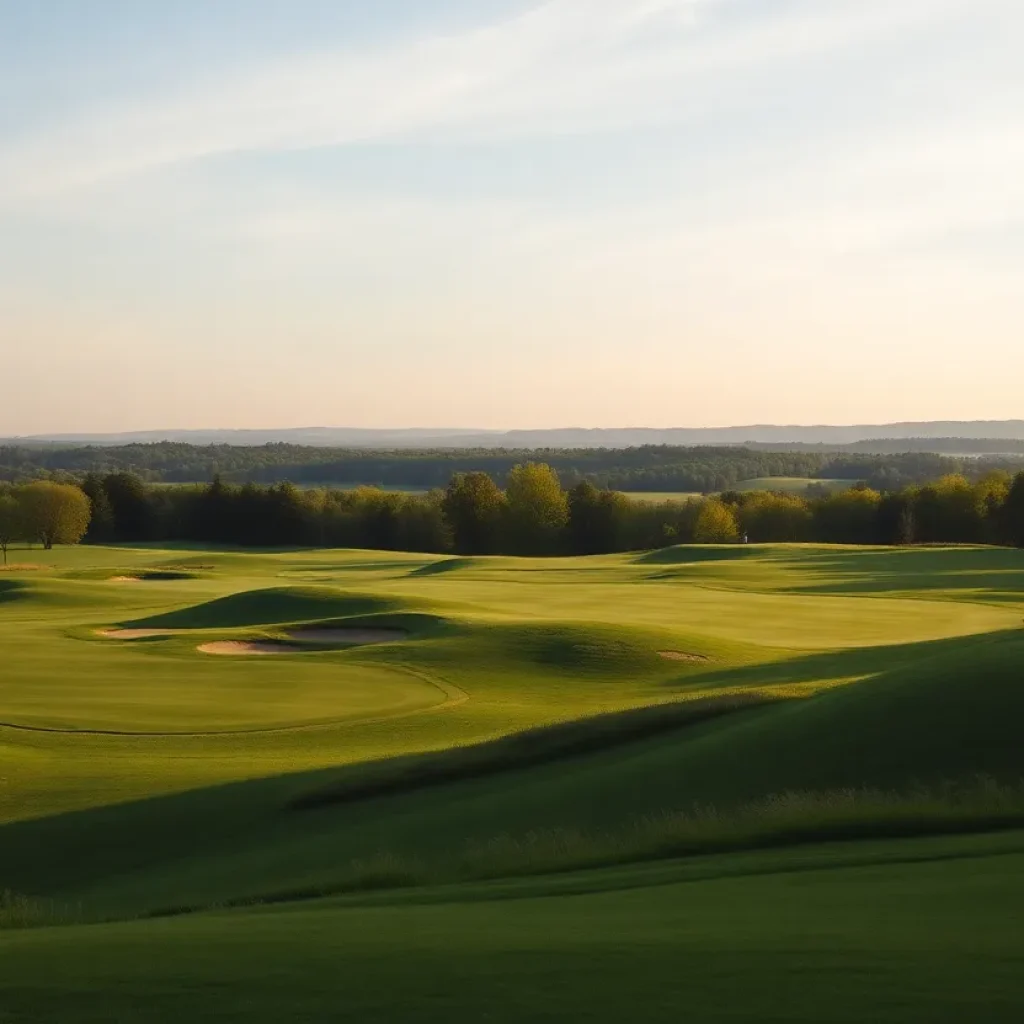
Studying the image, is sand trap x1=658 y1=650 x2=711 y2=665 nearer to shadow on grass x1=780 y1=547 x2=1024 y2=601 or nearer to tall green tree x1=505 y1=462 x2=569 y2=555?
shadow on grass x1=780 y1=547 x2=1024 y2=601

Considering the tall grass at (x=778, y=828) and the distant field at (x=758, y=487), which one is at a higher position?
the distant field at (x=758, y=487)

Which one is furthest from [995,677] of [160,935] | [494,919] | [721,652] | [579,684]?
[721,652]

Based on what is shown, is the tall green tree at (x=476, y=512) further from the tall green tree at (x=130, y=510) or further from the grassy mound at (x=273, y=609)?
the grassy mound at (x=273, y=609)

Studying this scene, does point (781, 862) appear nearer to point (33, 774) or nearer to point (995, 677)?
point (995, 677)

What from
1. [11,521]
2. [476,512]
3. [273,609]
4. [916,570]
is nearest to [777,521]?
[476,512]

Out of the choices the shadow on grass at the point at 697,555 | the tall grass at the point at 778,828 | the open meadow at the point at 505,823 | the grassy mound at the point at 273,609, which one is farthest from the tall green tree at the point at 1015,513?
the tall grass at the point at 778,828

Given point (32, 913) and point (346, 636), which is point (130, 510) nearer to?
point (346, 636)
